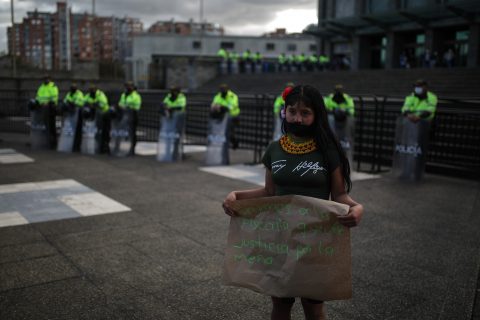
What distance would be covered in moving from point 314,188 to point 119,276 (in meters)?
2.49

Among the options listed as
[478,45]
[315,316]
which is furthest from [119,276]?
[478,45]

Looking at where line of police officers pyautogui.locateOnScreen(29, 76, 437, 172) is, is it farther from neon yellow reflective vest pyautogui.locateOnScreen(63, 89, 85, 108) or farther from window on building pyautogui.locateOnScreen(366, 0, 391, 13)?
window on building pyautogui.locateOnScreen(366, 0, 391, 13)

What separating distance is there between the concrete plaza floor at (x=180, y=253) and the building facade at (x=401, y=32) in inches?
744

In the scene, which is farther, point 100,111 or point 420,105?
point 100,111

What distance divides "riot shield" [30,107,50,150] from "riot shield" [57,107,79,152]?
25.2 inches

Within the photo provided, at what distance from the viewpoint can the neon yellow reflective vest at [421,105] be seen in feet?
30.4

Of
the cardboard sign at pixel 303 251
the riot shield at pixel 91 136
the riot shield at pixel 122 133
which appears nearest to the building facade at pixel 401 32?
the riot shield at pixel 122 133

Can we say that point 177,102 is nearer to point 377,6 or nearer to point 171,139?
point 171,139

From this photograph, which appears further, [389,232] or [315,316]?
[389,232]

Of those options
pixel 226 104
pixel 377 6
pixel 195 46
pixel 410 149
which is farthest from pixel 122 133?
pixel 195 46

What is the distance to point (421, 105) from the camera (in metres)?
9.40

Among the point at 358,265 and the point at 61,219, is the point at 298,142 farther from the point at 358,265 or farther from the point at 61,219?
the point at 61,219

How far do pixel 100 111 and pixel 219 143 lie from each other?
12.4 ft

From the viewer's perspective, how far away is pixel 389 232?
19.1 feet
